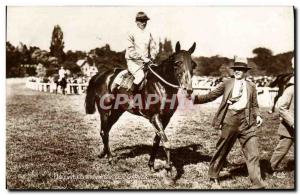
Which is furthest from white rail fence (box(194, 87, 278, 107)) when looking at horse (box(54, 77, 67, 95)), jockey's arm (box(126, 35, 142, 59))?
horse (box(54, 77, 67, 95))

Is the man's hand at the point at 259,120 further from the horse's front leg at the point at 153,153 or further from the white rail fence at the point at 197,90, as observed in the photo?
the horse's front leg at the point at 153,153

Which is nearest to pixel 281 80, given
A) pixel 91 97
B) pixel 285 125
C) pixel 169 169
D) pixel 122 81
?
pixel 285 125

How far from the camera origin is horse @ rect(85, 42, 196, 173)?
8062mm

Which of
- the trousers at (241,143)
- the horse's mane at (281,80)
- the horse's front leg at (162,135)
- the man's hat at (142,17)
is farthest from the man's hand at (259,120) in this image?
the man's hat at (142,17)

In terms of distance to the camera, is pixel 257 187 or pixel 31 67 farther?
pixel 31 67

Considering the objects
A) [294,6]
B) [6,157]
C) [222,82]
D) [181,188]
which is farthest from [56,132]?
[294,6]

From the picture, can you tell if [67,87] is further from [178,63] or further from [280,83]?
[280,83]

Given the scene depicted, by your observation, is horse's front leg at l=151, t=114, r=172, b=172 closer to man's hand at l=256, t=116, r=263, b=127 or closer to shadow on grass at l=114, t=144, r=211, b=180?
shadow on grass at l=114, t=144, r=211, b=180

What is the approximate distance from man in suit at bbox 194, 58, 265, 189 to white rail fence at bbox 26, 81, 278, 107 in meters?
0.28

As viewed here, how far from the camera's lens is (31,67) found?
9039 millimetres

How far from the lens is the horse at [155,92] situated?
806 centimetres
